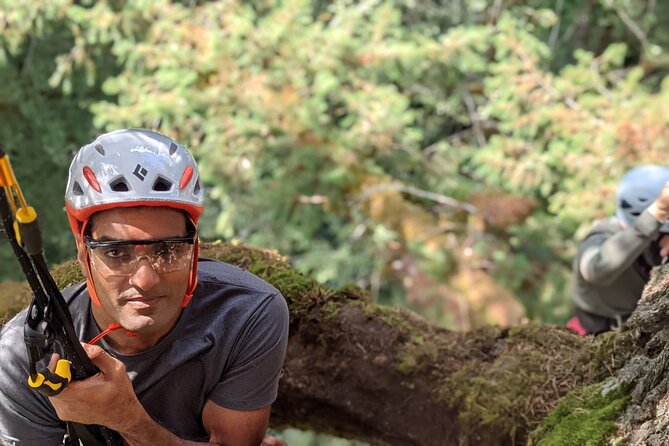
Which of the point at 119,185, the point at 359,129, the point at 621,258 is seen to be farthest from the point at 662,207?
the point at 359,129

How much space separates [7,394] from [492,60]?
1209 centimetres

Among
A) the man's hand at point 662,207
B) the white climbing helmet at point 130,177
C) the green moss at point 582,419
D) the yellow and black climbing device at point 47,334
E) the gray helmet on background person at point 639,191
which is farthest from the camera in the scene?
the gray helmet on background person at point 639,191

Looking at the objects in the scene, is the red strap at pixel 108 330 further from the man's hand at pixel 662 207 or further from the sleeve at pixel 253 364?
the man's hand at pixel 662 207

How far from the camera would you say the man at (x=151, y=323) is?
2.20 metres

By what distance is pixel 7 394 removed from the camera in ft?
7.77

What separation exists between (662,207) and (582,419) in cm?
173

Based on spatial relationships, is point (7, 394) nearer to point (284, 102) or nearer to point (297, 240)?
point (284, 102)

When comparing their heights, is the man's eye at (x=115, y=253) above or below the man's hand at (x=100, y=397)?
above

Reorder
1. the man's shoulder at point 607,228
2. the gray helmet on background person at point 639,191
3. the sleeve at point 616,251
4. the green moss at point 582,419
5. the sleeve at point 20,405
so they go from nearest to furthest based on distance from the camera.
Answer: the sleeve at point 20,405 → the green moss at point 582,419 → the sleeve at point 616,251 → the gray helmet on background person at point 639,191 → the man's shoulder at point 607,228

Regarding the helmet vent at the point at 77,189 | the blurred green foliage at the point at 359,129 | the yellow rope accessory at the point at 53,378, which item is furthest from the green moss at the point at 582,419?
the blurred green foliage at the point at 359,129

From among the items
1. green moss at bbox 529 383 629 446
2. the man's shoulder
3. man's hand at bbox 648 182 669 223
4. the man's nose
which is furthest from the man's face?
the man's shoulder

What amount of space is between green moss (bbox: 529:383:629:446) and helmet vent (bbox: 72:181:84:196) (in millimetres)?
1731

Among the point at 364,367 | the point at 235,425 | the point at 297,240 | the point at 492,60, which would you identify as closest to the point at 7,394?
the point at 235,425

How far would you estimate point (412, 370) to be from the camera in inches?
143
